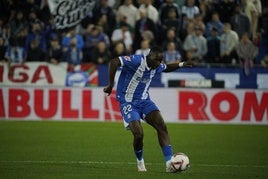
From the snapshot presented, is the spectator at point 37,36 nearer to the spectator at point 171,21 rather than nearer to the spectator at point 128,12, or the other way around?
the spectator at point 128,12

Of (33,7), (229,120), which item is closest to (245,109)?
(229,120)

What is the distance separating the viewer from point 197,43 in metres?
24.8

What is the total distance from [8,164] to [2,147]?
3.33 m

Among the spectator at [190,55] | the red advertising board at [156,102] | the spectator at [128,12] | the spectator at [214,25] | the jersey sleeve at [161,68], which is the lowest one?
the red advertising board at [156,102]

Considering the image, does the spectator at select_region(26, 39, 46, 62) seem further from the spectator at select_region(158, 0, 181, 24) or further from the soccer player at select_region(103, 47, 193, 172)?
the soccer player at select_region(103, 47, 193, 172)

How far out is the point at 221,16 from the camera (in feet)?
85.1

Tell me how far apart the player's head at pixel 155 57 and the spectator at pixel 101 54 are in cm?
1137

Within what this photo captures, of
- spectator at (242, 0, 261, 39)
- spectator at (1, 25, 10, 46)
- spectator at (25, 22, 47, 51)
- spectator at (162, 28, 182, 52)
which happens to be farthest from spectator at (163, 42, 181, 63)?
spectator at (1, 25, 10, 46)

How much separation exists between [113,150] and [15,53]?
28.3 ft

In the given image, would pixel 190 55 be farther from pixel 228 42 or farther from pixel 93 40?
pixel 93 40

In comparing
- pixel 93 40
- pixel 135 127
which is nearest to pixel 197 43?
pixel 93 40

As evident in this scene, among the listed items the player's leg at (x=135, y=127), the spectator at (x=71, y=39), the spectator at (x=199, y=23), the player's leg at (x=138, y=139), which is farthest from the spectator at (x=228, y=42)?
the player's leg at (x=138, y=139)

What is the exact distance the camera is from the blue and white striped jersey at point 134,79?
503 inches

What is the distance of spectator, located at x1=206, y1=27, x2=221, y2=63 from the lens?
24845 mm
